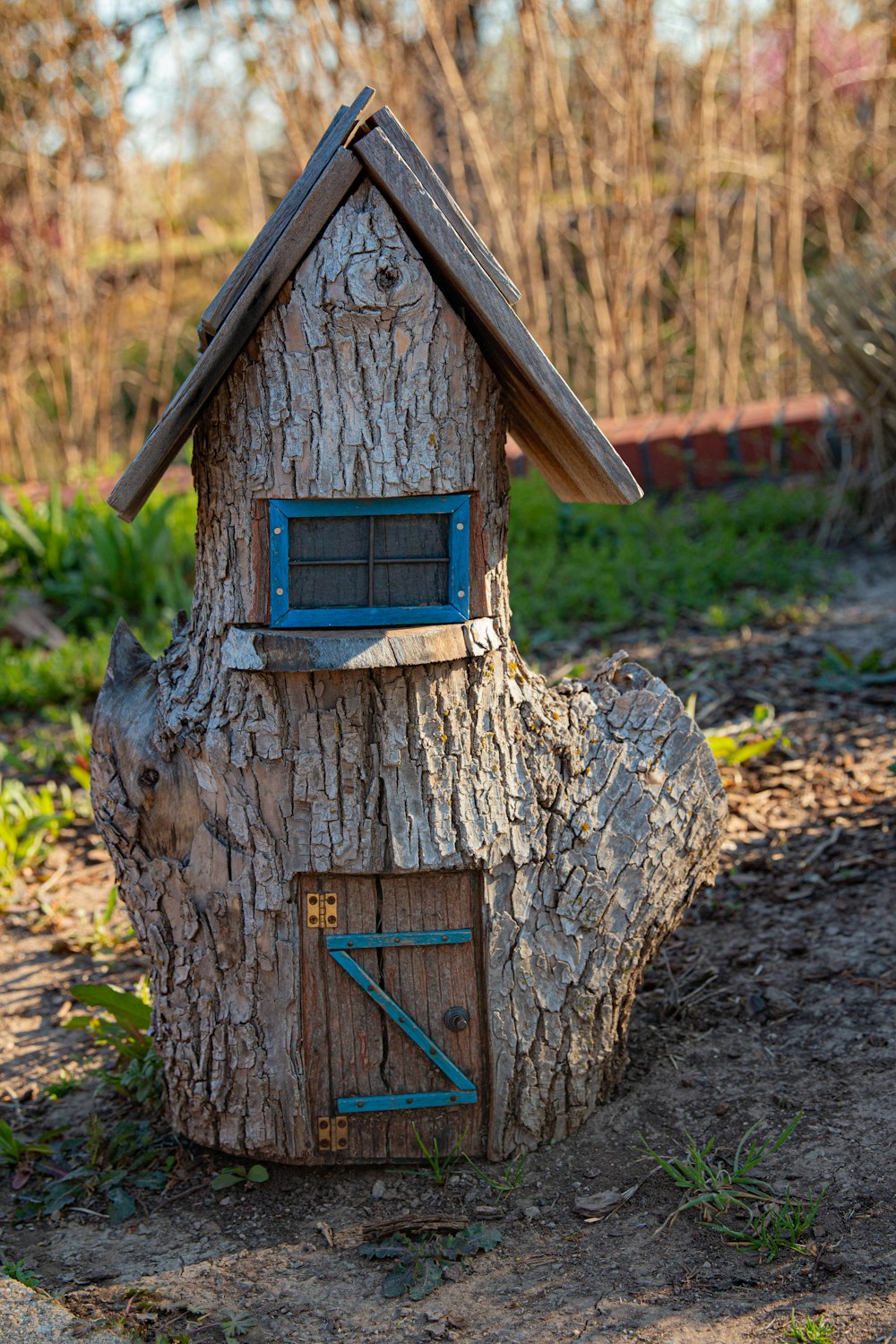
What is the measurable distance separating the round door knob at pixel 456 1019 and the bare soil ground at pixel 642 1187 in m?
0.29

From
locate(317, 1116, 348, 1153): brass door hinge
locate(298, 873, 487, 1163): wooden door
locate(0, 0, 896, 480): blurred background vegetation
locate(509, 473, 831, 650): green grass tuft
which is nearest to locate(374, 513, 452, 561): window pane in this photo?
locate(298, 873, 487, 1163): wooden door

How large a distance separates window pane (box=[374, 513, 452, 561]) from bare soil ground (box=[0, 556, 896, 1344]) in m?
1.18

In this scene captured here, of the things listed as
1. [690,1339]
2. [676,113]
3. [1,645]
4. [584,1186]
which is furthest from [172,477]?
[690,1339]

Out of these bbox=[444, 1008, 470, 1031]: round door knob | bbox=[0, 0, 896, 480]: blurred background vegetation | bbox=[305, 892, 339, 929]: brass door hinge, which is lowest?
bbox=[444, 1008, 470, 1031]: round door knob

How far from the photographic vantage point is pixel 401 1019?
7.32 feet

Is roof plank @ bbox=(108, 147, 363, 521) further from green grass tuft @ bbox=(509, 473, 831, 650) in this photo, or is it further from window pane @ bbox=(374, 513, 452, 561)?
green grass tuft @ bbox=(509, 473, 831, 650)

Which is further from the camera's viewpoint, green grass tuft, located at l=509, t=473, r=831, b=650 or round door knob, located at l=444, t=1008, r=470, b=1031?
green grass tuft, located at l=509, t=473, r=831, b=650

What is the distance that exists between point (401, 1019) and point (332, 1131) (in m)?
0.26

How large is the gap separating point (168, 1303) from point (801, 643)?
3280mm

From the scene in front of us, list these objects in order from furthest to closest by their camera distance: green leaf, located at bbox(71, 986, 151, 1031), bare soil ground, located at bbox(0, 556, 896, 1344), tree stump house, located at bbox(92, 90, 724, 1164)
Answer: green leaf, located at bbox(71, 986, 151, 1031) → tree stump house, located at bbox(92, 90, 724, 1164) → bare soil ground, located at bbox(0, 556, 896, 1344)

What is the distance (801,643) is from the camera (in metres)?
4.47

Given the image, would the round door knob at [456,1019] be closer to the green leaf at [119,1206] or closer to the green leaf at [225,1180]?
the green leaf at [225,1180]

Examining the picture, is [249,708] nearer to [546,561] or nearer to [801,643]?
[801,643]

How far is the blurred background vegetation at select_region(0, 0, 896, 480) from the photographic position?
6.45m
